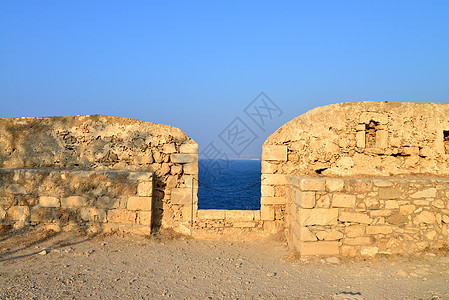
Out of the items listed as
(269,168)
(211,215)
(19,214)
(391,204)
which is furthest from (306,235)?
(19,214)

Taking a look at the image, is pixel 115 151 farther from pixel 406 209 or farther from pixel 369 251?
pixel 406 209

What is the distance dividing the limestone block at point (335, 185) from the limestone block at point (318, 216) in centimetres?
33

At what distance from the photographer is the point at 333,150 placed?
6.53 m

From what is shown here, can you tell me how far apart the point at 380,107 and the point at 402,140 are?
823mm

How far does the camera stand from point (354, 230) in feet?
16.9

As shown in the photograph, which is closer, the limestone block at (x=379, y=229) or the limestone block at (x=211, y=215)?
the limestone block at (x=379, y=229)

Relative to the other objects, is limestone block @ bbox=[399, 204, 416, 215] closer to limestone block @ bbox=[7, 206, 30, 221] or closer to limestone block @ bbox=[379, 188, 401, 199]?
limestone block @ bbox=[379, 188, 401, 199]

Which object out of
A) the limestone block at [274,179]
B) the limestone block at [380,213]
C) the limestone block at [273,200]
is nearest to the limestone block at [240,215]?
the limestone block at [273,200]

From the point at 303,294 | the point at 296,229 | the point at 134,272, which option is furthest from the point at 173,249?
the point at 303,294

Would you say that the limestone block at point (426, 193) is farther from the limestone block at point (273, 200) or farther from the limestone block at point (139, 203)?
the limestone block at point (139, 203)

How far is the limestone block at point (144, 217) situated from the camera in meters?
6.00

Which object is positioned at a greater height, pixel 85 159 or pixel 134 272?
pixel 85 159

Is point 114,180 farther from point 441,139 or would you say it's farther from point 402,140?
point 441,139

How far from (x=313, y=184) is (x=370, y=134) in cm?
241
